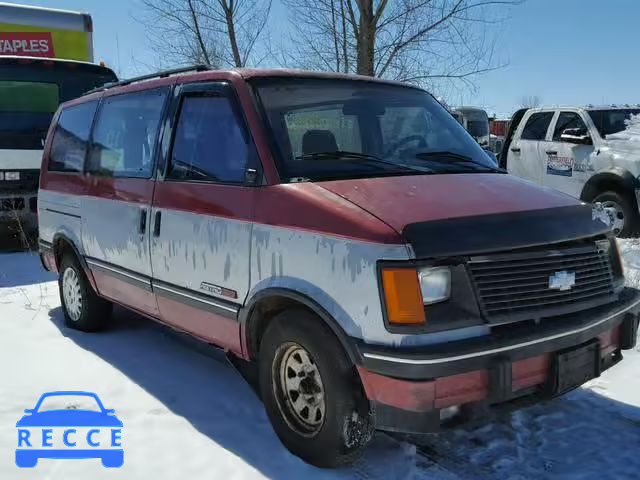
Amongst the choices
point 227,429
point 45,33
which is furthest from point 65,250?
point 45,33

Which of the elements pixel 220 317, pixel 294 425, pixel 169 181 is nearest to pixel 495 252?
pixel 294 425

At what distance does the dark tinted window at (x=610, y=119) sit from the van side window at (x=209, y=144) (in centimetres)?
697

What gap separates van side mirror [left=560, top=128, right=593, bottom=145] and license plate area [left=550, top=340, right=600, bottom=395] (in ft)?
22.0

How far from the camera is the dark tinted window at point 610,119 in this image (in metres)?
8.93

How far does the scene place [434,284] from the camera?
2623mm

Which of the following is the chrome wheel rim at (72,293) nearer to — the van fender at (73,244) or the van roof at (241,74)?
the van fender at (73,244)

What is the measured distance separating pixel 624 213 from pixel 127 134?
6601 millimetres

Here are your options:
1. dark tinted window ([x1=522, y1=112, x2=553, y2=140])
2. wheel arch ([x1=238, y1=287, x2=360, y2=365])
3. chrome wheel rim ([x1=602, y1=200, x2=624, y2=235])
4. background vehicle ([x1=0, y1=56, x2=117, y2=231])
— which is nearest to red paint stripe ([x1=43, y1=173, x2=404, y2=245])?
wheel arch ([x1=238, y1=287, x2=360, y2=365])

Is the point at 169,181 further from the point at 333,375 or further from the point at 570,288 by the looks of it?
the point at 570,288

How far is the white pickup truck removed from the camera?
834cm

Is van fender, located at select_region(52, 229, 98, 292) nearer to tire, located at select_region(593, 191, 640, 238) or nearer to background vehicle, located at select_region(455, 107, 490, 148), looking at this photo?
tire, located at select_region(593, 191, 640, 238)

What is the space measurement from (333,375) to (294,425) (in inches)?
19.8

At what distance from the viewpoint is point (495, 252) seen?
2.70 m

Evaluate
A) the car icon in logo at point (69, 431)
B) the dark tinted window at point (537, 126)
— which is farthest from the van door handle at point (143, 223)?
the dark tinted window at point (537, 126)
